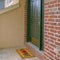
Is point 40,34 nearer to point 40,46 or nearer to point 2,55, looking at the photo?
point 40,46

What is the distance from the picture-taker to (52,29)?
3.64 meters

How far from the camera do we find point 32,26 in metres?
6.04

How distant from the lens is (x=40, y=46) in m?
4.93

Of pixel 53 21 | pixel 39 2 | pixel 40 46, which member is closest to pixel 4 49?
pixel 40 46

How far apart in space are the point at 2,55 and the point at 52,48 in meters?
2.33

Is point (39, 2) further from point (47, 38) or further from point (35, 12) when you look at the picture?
point (47, 38)

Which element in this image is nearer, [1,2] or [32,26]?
[32,26]

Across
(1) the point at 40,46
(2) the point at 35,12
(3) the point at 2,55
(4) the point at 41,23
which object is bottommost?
(3) the point at 2,55

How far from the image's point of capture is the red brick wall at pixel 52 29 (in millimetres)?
3385

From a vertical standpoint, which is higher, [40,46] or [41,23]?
[41,23]

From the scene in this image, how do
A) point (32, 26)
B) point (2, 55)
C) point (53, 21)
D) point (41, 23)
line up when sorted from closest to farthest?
point (53, 21)
point (41, 23)
point (2, 55)
point (32, 26)

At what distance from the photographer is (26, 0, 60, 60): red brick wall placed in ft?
11.1

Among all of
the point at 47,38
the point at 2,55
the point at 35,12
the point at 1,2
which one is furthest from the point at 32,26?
the point at 1,2

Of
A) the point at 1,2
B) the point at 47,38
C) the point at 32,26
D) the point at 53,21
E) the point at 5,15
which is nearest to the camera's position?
the point at 53,21
